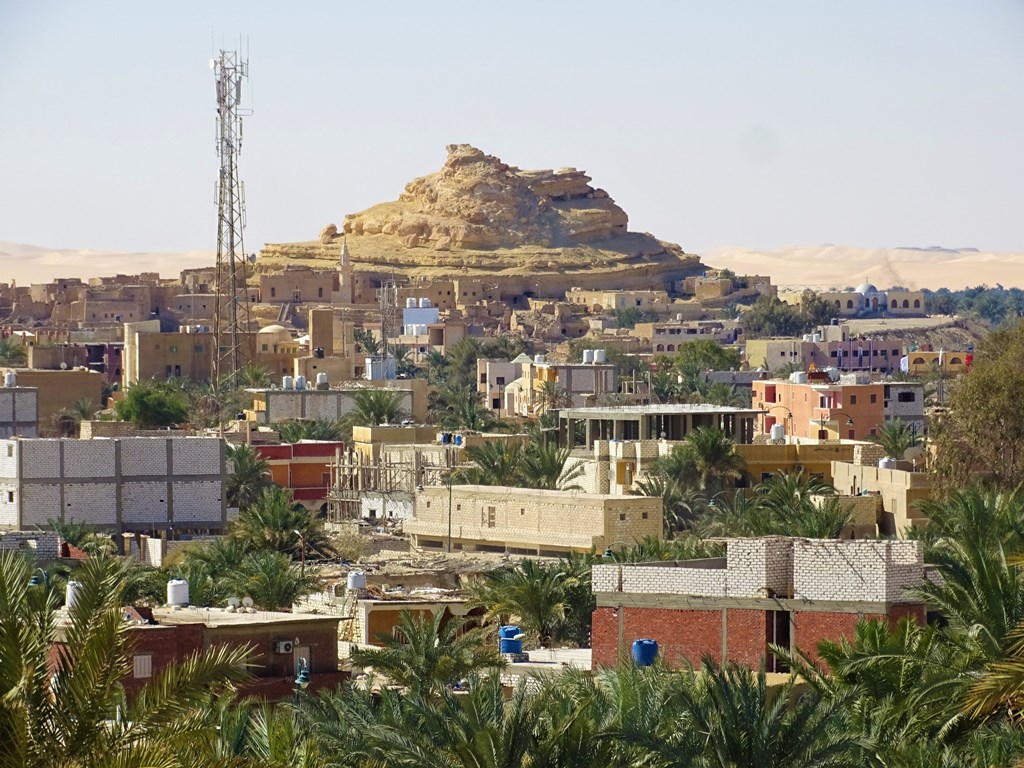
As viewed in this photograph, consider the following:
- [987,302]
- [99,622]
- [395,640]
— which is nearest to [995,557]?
[395,640]

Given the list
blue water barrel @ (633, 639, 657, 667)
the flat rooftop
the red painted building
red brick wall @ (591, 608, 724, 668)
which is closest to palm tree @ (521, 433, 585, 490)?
the flat rooftop

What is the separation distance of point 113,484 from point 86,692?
2978cm

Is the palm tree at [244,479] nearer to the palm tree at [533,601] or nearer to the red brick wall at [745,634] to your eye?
the palm tree at [533,601]

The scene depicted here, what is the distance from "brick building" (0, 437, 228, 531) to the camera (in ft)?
128

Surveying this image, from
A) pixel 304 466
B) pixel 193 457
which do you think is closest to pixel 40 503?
pixel 193 457

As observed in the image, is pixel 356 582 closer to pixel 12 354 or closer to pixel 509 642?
pixel 509 642

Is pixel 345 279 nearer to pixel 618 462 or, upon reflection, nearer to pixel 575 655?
pixel 618 462

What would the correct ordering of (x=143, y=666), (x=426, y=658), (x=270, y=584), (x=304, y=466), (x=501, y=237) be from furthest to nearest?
(x=501, y=237) < (x=304, y=466) < (x=270, y=584) < (x=143, y=666) < (x=426, y=658)

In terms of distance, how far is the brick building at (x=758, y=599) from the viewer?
19.3m

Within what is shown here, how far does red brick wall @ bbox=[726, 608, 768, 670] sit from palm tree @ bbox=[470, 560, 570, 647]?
15.3ft

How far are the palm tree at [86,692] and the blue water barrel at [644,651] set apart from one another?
8.50 metres

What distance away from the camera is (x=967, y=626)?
55.6ft

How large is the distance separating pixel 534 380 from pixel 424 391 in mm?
2823

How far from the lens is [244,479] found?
42.4m
